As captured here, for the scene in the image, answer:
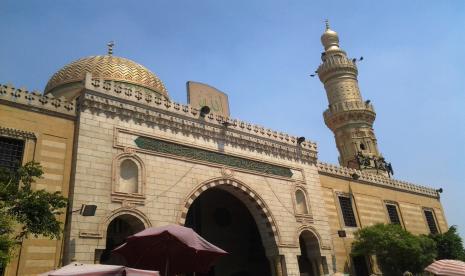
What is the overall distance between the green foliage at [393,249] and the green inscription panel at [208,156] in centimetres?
467

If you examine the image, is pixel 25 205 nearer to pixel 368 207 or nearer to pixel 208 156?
pixel 208 156

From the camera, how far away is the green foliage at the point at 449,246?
20328 millimetres

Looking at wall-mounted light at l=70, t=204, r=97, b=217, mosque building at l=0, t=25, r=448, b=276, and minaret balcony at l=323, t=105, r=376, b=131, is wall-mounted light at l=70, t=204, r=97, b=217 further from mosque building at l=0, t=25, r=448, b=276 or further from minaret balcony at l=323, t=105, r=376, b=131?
minaret balcony at l=323, t=105, r=376, b=131

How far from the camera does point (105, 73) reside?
17828mm

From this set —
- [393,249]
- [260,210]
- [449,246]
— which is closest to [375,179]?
[449,246]

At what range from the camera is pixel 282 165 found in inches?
664

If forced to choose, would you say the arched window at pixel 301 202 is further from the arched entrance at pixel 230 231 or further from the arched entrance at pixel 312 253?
the arched entrance at pixel 230 231

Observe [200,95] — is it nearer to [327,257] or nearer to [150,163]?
[150,163]

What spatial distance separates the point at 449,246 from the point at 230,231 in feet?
38.8

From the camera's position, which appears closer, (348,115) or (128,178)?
(128,178)

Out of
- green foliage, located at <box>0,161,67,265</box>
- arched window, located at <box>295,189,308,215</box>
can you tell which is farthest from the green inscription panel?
green foliage, located at <box>0,161,67,265</box>

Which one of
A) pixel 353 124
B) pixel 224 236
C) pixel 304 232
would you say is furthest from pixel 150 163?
pixel 353 124

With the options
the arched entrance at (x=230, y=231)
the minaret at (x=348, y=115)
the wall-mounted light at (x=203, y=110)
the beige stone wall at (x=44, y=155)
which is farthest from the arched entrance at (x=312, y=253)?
the minaret at (x=348, y=115)

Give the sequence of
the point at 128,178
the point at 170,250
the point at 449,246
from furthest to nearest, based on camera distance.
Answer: the point at 449,246
the point at 128,178
the point at 170,250
